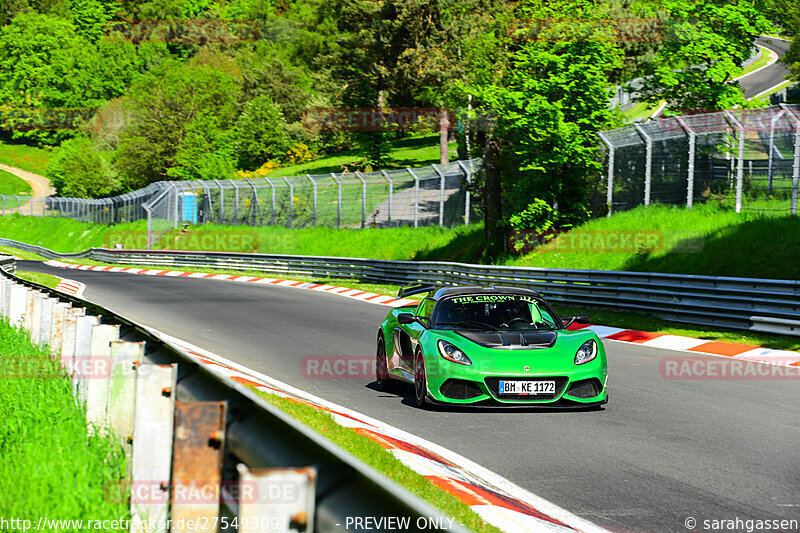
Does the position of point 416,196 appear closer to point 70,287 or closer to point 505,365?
point 70,287

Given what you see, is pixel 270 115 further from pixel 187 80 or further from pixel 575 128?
pixel 575 128

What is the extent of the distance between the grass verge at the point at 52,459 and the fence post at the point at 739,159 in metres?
18.6

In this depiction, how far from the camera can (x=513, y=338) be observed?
9.12 meters

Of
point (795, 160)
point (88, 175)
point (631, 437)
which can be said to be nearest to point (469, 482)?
point (631, 437)

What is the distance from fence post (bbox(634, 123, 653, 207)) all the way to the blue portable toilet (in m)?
32.9

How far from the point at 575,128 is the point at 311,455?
24.2m

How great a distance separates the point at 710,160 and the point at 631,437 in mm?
16727

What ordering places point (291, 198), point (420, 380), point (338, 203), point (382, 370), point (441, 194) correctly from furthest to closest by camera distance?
point (291, 198)
point (338, 203)
point (441, 194)
point (382, 370)
point (420, 380)

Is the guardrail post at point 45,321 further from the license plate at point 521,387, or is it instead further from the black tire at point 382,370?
the license plate at point 521,387

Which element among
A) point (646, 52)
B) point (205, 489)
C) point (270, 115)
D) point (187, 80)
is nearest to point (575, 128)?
point (205, 489)

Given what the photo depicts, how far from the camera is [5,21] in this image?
566 ft

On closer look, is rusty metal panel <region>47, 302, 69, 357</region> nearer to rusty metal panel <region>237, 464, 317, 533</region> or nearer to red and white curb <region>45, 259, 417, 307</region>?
rusty metal panel <region>237, 464, 317, 533</region>

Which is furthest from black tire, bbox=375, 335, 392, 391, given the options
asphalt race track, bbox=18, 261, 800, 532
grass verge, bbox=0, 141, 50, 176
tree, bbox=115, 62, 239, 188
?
grass verge, bbox=0, 141, 50, 176

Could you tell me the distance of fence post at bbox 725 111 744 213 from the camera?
21658 millimetres
